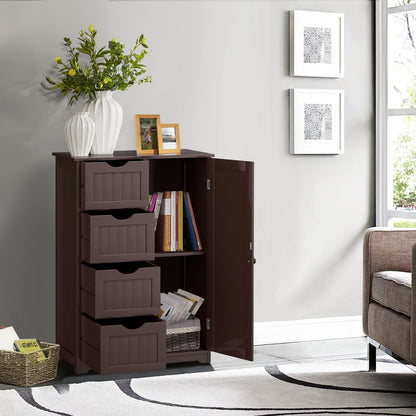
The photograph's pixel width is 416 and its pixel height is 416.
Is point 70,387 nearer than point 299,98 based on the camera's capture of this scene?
Yes

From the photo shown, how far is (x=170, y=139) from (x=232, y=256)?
633 millimetres

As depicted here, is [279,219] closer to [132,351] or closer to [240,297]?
[240,297]

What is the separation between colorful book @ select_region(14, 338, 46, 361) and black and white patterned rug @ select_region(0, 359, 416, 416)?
17 centimetres

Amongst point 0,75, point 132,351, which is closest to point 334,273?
point 132,351

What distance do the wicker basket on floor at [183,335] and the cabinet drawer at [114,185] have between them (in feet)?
2.08

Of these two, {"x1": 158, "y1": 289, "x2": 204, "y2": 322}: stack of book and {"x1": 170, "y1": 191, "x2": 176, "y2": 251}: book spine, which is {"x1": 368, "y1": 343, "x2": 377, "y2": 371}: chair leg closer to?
{"x1": 158, "y1": 289, "x2": 204, "y2": 322}: stack of book

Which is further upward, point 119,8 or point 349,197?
point 119,8

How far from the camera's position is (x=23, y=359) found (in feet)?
10.9

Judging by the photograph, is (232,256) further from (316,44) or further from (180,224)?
(316,44)

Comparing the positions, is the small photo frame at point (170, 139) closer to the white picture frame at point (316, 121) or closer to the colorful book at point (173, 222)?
the colorful book at point (173, 222)

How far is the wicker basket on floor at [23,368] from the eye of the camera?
333cm

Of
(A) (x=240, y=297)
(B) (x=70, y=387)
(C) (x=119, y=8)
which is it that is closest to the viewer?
(B) (x=70, y=387)

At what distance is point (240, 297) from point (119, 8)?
153 centimetres

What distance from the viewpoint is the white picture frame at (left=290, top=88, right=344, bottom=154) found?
415cm
